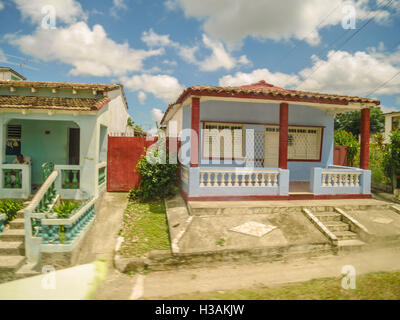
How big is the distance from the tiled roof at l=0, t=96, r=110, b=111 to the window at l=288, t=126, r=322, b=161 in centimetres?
692

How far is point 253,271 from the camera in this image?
4.74 meters

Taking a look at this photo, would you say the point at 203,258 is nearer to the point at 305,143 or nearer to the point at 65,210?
the point at 65,210

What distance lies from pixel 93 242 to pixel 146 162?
10.1ft

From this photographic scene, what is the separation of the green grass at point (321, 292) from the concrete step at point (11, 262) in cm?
323

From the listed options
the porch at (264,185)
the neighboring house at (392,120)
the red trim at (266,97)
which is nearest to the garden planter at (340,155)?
the porch at (264,185)

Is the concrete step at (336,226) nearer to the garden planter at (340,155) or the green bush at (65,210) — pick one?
the green bush at (65,210)

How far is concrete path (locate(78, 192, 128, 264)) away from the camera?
5344mm

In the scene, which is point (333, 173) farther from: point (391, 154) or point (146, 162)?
point (146, 162)

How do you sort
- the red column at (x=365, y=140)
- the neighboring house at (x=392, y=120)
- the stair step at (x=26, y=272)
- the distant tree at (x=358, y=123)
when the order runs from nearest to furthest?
the stair step at (x=26, y=272) < the red column at (x=365, y=140) < the neighboring house at (x=392, y=120) < the distant tree at (x=358, y=123)

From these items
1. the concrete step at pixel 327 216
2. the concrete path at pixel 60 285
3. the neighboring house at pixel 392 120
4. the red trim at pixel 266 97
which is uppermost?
the neighboring house at pixel 392 120

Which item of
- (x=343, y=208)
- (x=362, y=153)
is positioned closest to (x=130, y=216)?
(x=343, y=208)

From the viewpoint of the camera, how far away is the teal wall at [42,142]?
27.8ft

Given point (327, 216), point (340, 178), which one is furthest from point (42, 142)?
point (340, 178)

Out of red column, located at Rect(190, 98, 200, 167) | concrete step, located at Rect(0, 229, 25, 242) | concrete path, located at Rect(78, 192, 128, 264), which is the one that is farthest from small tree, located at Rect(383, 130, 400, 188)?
concrete step, located at Rect(0, 229, 25, 242)
